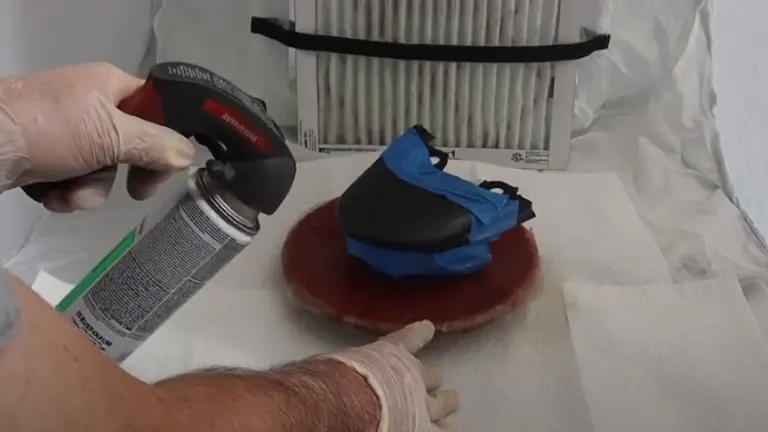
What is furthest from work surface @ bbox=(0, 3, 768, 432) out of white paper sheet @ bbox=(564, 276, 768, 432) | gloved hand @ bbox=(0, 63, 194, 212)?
gloved hand @ bbox=(0, 63, 194, 212)

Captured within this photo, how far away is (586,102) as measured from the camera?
1201 millimetres

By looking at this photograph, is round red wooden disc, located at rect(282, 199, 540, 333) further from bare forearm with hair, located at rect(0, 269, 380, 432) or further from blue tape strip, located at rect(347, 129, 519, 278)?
bare forearm with hair, located at rect(0, 269, 380, 432)

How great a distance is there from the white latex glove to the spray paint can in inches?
4.8

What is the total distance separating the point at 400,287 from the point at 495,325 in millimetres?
97

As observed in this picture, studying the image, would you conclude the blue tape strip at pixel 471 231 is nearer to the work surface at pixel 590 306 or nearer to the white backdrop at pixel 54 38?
the work surface at pixel 590 306

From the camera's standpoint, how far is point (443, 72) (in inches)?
42.1

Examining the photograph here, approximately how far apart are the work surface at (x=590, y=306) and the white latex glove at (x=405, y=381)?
0.05 meters

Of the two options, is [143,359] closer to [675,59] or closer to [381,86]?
[381,86]

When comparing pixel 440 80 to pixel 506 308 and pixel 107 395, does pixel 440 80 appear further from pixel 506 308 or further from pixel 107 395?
pixel 107 395

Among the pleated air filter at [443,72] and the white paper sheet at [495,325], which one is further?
the pleated air filter at [443,72]

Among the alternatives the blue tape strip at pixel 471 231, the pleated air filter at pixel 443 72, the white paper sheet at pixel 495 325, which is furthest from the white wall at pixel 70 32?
the blue tape strip at pixel 471 231

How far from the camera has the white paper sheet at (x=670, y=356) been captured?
0.74m

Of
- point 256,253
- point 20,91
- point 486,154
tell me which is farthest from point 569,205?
point 20,91

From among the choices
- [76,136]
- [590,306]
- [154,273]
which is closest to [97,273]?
[154,273]
